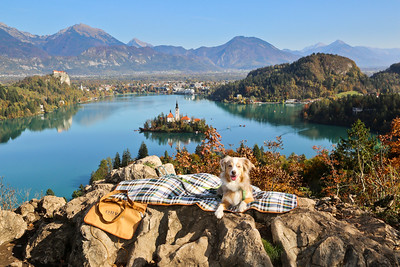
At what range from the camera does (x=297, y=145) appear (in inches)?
1060

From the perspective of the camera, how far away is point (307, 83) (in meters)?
70.1

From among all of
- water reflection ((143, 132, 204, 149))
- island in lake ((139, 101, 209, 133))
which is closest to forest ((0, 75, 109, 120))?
island in lake ((139, 101, 209, 133))

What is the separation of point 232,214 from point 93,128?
38.3 meters

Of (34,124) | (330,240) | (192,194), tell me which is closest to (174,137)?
(34,124)

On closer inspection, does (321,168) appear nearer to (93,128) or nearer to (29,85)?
(93,128)

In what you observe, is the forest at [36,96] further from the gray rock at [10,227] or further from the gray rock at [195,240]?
the gray rock at [195,240]

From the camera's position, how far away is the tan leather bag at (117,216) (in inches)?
106

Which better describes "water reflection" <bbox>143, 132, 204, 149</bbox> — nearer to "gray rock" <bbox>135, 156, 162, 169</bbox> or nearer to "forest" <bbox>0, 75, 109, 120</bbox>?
"gray rock" <bbox>135, 156, 162, 169</bbox>

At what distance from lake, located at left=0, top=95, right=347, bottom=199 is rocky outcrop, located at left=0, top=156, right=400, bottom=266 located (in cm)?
1318

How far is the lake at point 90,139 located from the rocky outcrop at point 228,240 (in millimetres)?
13179

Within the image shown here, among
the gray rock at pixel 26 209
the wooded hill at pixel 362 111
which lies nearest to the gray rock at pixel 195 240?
the gray rock at pixel 26 209

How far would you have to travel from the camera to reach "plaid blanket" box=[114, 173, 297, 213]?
8.36 feet

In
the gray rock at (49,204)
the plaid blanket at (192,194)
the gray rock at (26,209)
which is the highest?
the plaid blanket at (192,194)

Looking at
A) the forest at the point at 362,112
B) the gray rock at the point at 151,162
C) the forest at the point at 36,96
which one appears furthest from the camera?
the forest at the point at 36,96
